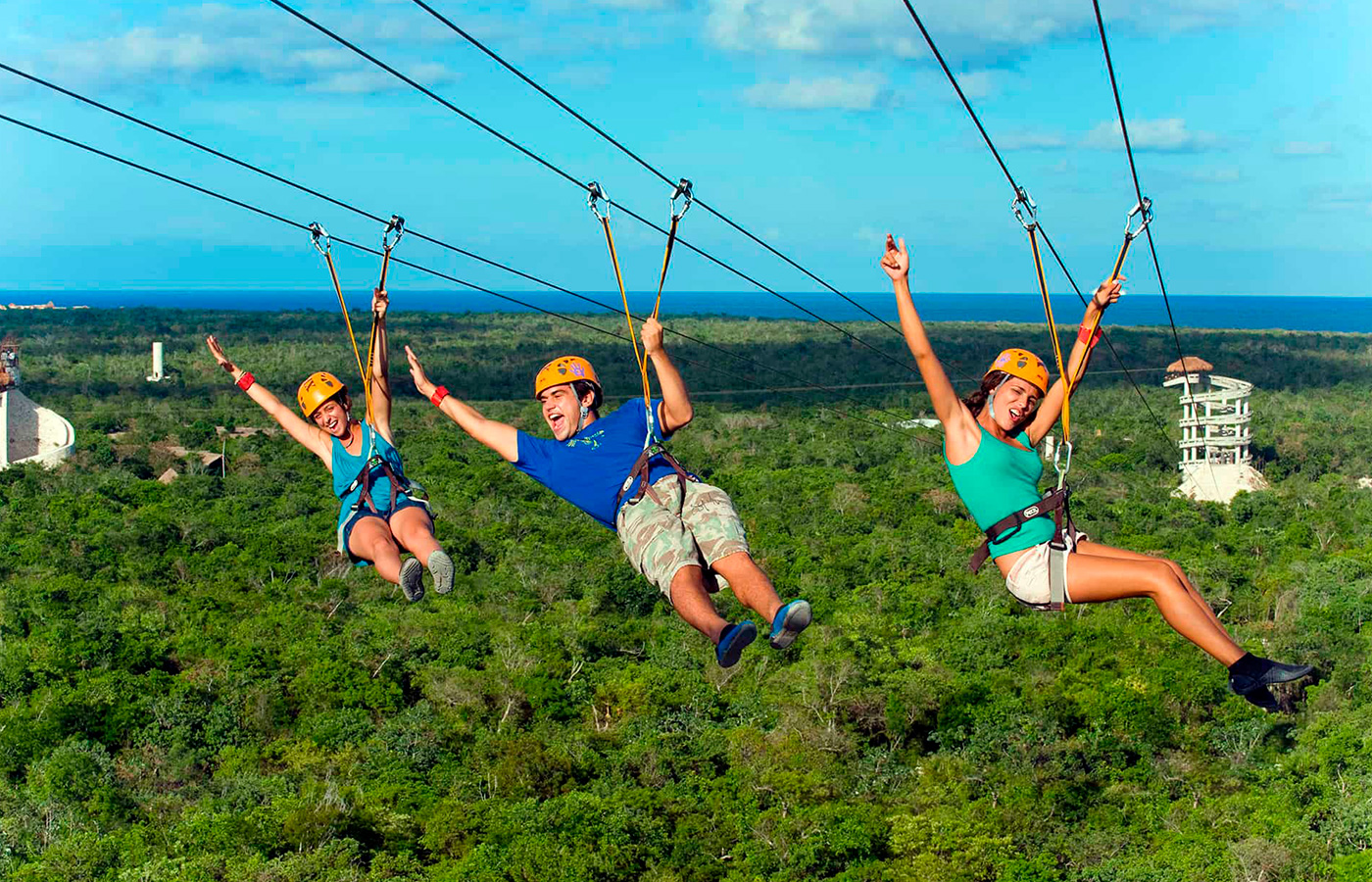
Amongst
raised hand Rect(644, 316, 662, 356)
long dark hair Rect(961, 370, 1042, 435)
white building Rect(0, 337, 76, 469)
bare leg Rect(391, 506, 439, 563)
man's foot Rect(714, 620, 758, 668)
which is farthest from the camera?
white building Rect(0, 337, 76, 469)

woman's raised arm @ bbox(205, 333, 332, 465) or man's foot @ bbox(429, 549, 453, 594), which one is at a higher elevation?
woman's raised arm @ bbox(205, 333, 332, 465)

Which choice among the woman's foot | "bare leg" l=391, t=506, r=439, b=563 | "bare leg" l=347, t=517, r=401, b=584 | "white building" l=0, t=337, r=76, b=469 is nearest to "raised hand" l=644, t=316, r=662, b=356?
"bare leg" l=391, t=506, r=439, b=563

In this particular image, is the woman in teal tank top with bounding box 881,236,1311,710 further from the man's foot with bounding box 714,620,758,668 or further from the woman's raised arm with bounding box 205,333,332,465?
the woman's raised arm with bounding box 205,333,332,465

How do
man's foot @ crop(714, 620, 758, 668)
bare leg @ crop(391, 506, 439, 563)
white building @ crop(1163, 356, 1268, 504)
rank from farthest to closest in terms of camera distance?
white building @ crop(1163, 356, 1268, 504)
bare leg @ crop(391, 506, 439, 563)
man's foot @ crop(714, 620, 758, 668)

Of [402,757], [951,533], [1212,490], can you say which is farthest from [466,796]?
[1212,490]

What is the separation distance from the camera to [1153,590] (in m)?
8.23

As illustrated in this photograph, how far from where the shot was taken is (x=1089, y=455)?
2313 inches

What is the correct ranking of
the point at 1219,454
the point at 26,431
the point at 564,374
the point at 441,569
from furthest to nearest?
1. the point at 1219,454
2. the point at 26,431
3. the point at 441,569
4. the point at 564,374

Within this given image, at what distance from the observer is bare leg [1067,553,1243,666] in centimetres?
807

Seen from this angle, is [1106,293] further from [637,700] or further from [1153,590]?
[637,700]

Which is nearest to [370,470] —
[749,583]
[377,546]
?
[377,546]

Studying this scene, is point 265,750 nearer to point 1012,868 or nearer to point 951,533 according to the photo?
point 1012,868

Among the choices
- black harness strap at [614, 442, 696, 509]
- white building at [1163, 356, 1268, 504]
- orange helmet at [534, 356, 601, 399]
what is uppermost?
orange helmet at [534, 356, 601, 399]

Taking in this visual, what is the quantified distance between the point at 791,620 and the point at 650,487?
4.99ft
